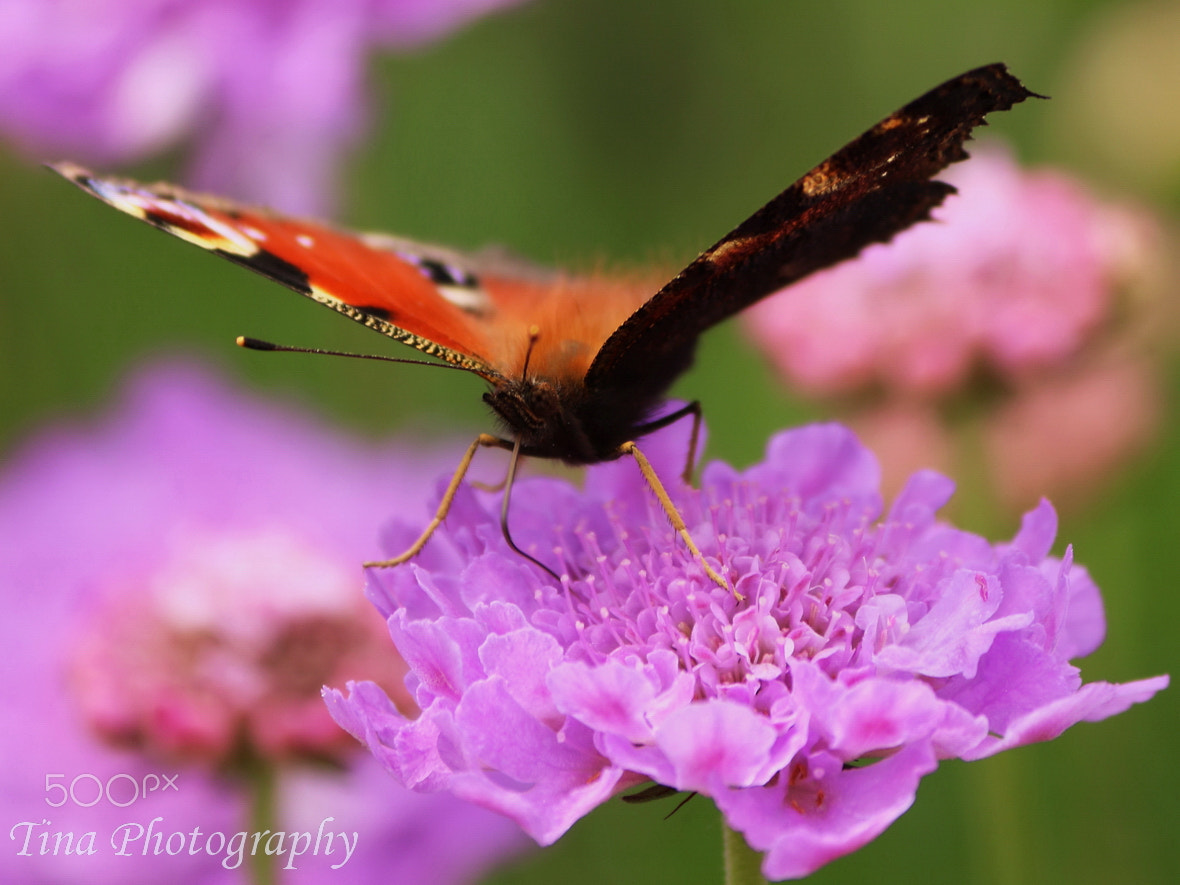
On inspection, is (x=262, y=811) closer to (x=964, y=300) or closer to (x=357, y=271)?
(x=357, y=271)

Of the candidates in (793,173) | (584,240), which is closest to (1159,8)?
(793,173)

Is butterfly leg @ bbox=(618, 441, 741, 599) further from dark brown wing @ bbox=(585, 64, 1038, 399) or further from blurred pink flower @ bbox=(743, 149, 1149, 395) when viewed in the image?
blurred pink flower @ bbox=(743, 149, 1149, 395)

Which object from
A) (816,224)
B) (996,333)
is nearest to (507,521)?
(816,224)

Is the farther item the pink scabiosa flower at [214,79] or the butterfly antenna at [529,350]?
the pink scabiosa flower at [214,79]

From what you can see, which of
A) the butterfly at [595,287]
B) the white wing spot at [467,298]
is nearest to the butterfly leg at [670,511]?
the butterfly at [595,287]

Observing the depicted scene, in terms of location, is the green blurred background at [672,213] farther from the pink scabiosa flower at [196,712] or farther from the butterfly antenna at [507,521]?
the butterfly antenna at [507,521]

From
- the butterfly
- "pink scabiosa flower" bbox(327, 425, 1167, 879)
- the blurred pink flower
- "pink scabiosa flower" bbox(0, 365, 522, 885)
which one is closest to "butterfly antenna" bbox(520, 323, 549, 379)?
the butterfly

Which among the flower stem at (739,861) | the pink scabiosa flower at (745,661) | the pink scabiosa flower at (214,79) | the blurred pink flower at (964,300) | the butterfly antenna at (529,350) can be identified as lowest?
the flower stem at (739,861)
